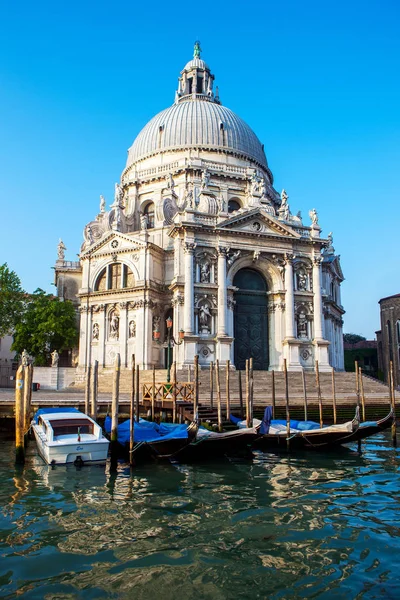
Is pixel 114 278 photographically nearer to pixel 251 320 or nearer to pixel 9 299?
pixel 9 299

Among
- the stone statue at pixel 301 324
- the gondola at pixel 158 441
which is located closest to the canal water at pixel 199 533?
the gondola at pixel 158 441

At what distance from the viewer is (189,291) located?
2538cm

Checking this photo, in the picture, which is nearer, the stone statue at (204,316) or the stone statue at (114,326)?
the stone statue at (204,316)

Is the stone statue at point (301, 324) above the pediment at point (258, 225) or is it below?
below

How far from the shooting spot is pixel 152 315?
28.0 meters

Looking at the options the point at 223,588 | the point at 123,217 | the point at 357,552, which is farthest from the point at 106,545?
the point at 123,217

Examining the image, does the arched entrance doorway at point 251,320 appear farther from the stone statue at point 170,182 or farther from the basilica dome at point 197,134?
the basilica dome at point 197,134

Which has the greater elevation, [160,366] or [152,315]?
[152,315]

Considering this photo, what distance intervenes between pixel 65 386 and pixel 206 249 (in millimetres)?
10985

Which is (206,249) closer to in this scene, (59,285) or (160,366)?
(160,366)

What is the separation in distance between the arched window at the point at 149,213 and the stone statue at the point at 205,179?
4457 millimetres

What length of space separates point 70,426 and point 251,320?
15757 millimetres

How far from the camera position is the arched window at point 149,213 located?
34250 millimetres

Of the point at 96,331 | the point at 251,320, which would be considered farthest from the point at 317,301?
the point at 96,331
